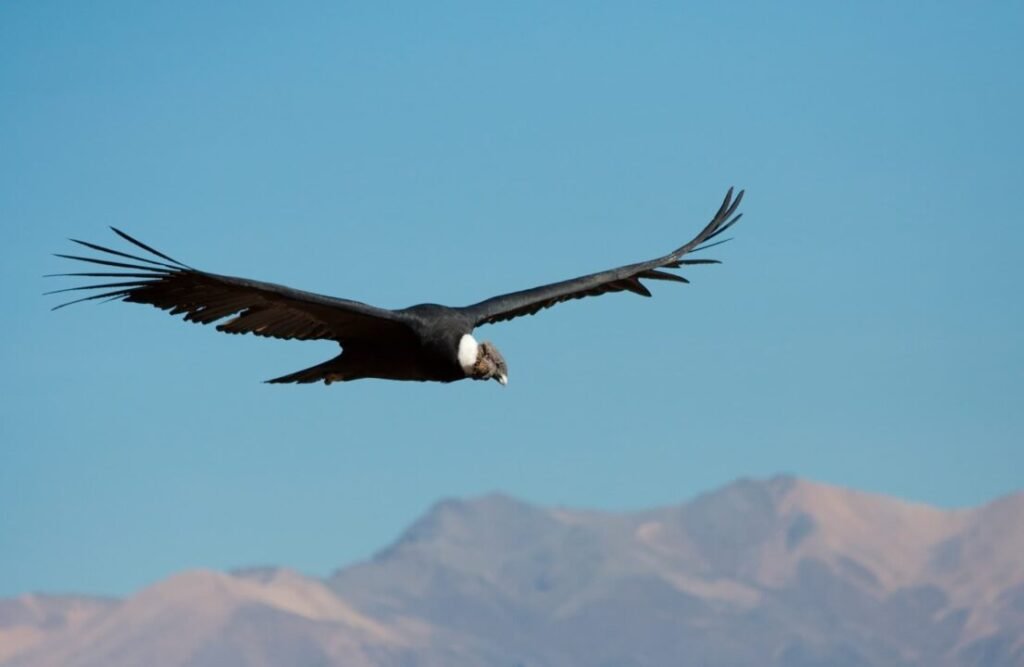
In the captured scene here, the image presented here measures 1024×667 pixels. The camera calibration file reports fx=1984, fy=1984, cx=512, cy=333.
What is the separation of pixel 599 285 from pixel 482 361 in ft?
13.5

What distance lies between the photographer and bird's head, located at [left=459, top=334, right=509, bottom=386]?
81.4 feet

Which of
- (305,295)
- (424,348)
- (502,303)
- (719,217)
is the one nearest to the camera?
(305,295)

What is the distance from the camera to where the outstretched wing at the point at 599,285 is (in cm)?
2656

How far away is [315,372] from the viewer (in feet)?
82.7

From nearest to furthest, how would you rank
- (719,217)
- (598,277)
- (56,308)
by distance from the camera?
(56,308)
(598,277)
(719,217)

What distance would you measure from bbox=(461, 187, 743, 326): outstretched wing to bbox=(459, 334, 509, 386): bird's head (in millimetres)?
519

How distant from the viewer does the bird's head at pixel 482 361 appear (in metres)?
24.8

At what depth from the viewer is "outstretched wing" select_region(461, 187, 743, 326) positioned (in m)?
26.6

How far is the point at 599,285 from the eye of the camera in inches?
1134

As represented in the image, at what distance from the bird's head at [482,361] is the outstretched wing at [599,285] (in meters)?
0.52

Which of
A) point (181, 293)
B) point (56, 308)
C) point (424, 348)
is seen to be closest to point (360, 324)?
point (424, 348)

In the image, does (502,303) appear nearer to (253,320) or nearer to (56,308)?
(253,320)

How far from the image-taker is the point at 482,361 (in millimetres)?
25188

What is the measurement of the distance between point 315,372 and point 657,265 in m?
6.49
